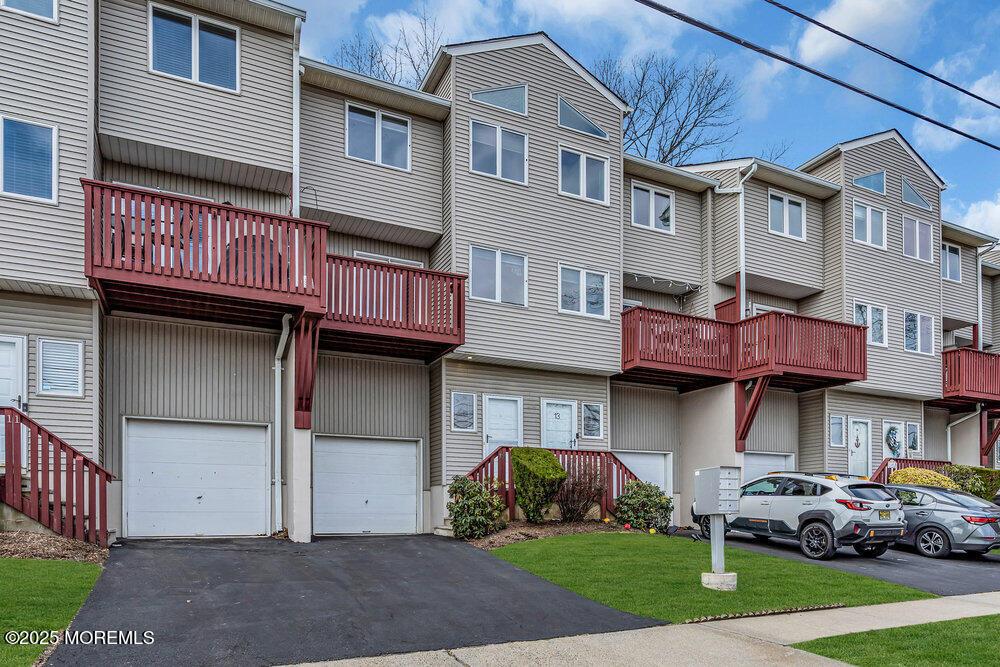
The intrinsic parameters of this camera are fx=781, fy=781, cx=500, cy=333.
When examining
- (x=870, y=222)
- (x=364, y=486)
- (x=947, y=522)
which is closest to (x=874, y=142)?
(x=870, y=222)

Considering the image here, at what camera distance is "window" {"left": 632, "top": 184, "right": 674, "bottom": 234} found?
67.8 feet

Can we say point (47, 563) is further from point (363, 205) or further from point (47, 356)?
point (363, 205)

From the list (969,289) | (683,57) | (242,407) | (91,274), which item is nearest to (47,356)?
(91,274)

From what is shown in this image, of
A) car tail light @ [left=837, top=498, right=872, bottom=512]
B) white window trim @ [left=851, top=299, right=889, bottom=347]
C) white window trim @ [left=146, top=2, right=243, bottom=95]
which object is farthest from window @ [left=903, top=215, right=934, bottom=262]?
white window trim @ [left=146, top=2, right=243, bottom=95]

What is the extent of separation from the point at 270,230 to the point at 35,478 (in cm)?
522

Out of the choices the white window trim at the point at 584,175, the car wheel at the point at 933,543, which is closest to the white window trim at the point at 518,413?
the white window trim at the point at 584,175

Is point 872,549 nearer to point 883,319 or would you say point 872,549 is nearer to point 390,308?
point 883,319

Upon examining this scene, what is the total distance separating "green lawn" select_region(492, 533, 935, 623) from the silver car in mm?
4565

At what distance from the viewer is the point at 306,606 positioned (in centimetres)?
909

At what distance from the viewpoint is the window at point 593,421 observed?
60.4 ft

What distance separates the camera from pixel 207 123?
47.4ft

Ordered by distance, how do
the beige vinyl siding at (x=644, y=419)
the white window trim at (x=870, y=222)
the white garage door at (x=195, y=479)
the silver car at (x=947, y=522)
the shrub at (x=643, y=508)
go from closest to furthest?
the white garage door at (x=195, y=479), the silver car at (x=947, y=522), the shrub at (x=643, y=508), the beige vinyl siding at (x=644, y=419), the white window trim at (x=870, y=222)

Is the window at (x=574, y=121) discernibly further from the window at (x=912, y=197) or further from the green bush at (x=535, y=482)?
the window at (x=912, y=197)

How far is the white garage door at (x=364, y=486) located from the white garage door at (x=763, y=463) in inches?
359
